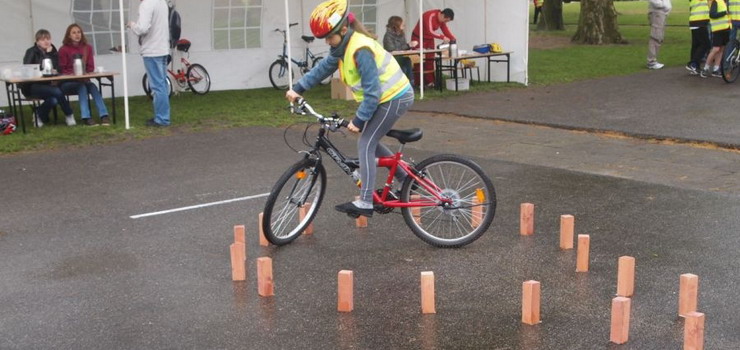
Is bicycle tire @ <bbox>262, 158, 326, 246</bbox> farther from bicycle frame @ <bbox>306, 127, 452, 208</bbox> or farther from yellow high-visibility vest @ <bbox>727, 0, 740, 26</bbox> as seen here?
yellow high-visibility vest @ <bbox>727, 0, 740, 26</bbox>

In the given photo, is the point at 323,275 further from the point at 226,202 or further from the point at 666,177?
the point at 666,177

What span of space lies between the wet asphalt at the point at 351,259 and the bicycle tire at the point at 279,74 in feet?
25.4

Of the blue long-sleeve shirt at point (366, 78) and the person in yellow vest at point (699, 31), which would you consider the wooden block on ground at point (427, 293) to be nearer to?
the blue long-sleeve shirt at point (366, 78)

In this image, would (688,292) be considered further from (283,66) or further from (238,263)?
(283,66)

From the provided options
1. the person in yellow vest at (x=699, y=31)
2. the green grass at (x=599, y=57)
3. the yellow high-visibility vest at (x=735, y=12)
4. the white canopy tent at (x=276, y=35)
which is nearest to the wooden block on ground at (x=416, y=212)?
the white canopy tent at (x=276, y=35)

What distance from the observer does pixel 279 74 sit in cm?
1934

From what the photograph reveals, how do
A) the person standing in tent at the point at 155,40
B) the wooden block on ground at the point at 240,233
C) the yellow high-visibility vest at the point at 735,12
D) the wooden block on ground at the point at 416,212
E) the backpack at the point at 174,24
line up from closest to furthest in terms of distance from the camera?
the wooden block on ground at the point at 240,233 < the wooden block on ground at the point at 416,212 < the person standing in tent at the point at 155,40 < the backpack at the point at 174,24 < the yellow high-visibility vest at the point at 735,12

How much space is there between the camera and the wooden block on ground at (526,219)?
758cm

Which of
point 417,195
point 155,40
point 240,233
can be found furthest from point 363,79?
point 155,40

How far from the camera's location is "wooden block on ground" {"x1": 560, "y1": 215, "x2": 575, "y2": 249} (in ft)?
23.3

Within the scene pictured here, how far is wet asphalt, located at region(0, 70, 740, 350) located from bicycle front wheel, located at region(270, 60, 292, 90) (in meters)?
7.76

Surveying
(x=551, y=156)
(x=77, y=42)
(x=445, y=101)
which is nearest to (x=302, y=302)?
(x=551, y=156)

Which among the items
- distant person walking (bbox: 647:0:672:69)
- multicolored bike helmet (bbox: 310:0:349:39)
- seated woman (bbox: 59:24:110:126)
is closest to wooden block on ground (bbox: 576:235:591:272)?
multicolored bike helmet (bbox: 310:0:349:39)

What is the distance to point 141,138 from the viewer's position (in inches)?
524
